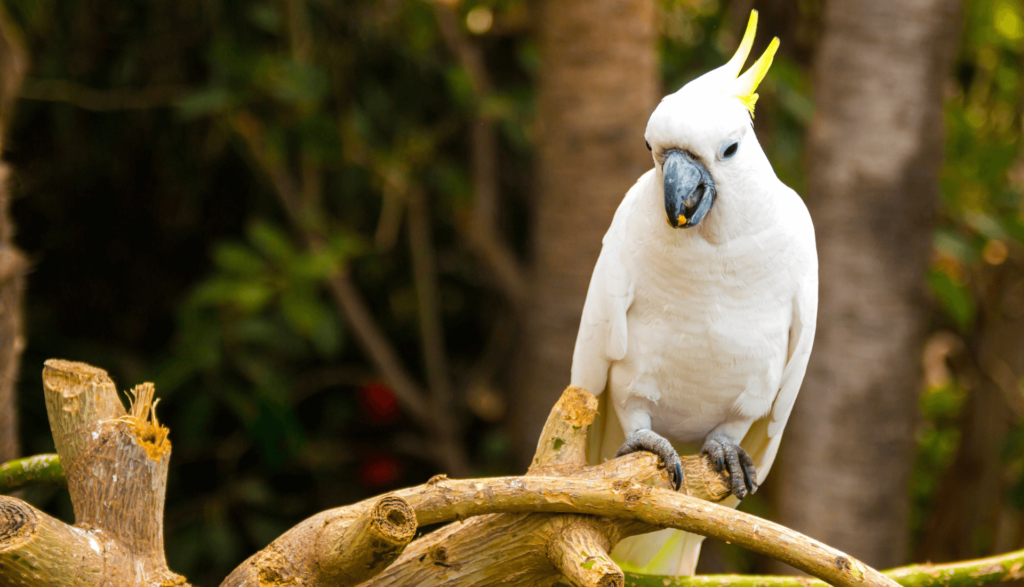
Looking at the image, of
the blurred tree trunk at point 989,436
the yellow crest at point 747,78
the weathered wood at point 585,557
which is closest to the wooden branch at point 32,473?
the weathered wood at point 585,557

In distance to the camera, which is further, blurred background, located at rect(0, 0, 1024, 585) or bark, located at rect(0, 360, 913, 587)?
blurred background, located at rect(0, 0, 1024, 585)

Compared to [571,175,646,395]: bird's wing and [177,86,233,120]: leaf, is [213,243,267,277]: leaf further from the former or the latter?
[571,175,646,395]: bird's wing

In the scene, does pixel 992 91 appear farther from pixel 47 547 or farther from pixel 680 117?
pixel 47 547

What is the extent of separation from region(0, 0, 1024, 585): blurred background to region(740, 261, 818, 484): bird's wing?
99 centimetres

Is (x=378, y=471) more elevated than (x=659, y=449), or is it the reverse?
(x=659, y=449)

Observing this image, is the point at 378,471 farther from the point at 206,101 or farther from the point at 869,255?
the point at 869,255

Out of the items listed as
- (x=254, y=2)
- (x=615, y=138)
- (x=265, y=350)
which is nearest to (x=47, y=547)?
(x=615, y=138)

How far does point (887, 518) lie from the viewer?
2.36m

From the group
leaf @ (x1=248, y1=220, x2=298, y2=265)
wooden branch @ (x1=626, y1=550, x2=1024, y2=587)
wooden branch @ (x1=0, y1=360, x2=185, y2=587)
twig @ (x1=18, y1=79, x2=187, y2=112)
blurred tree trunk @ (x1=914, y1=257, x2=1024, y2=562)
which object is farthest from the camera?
blurred tree trunk @ (x1=914, y1=257, x2=1024, y2=562)

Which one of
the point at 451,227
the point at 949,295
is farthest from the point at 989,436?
the point at 451,227

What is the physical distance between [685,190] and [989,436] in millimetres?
2812

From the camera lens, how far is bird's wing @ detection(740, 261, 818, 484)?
1282 mm

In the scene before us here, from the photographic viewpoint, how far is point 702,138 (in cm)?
105

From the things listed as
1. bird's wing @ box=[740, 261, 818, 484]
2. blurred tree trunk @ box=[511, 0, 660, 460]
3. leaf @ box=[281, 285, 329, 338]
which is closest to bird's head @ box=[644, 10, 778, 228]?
bird's wing @ box=[740, 261, 818, 484]
